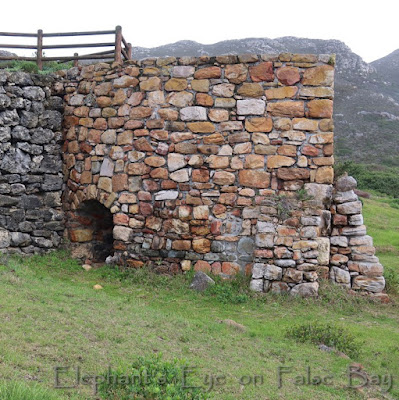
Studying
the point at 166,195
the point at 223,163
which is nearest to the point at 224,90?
the point at 223,163

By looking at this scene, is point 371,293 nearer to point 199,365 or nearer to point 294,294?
point 294,294

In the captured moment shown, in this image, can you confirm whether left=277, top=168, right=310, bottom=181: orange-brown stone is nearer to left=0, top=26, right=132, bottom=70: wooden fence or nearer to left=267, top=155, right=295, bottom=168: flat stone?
left=267, top=155, right=295, bottom=168: flat stone

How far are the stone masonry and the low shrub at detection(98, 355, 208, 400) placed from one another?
415cm

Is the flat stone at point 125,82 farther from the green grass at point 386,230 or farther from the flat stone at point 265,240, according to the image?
the green grass at point 386,230

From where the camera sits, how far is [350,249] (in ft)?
27.8

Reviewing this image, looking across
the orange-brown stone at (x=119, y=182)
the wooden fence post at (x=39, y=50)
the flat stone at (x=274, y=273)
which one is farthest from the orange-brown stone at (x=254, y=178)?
the wooden fence post at (x=39, y=50)

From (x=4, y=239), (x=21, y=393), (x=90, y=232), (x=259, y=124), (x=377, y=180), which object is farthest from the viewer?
(x=377, y=180)

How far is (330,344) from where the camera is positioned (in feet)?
19.4

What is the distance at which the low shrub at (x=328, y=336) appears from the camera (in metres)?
5.83

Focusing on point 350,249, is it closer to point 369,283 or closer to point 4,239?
point 369,283

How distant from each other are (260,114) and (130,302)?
→ 12.4ft

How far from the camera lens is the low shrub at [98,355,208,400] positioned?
3.67 m

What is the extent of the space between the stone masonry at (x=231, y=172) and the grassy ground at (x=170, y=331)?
59 cm

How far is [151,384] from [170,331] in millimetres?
2074
